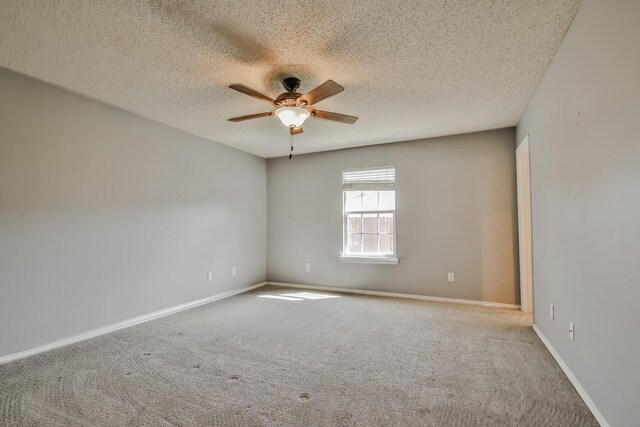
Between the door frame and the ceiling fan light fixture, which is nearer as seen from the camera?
the ceiling fan light fixture

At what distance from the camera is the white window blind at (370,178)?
465 centimetres

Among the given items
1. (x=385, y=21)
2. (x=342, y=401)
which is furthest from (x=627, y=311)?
(x=385, y=21)

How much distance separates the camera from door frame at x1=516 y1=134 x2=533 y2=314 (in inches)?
142

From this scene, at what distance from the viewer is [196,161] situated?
4.18 m

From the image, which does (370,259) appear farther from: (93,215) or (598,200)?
(93,215)

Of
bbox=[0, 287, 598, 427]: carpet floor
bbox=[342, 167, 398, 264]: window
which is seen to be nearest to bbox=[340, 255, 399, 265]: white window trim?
bbox=[342, 167, 398, 264]: window

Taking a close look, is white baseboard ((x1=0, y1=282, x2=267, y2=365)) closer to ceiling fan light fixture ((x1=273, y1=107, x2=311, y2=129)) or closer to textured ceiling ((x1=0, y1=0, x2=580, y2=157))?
textured ceiling ((x1=0, y1=0, x2=580, y2=157))

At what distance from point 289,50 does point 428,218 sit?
10.2 feet

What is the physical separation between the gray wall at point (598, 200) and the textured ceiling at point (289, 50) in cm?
37

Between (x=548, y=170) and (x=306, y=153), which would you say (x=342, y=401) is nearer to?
(x=548, y=170)

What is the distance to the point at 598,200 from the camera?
162cm

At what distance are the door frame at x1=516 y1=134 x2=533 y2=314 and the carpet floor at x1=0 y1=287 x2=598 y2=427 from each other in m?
0.44

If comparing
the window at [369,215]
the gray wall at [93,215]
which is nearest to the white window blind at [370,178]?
Answer: the window at [369,215]

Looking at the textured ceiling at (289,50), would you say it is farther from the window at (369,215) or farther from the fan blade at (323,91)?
the window at (369,215)
